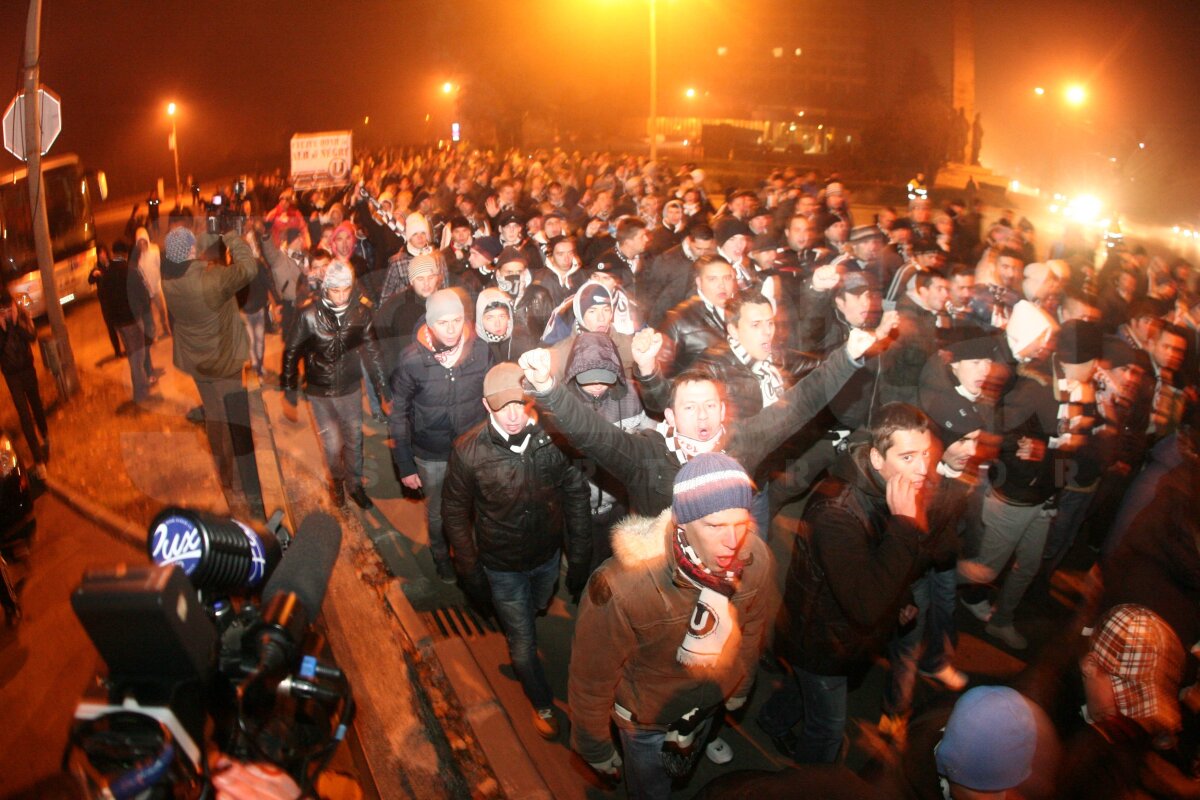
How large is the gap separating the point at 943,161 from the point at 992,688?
5274 cm

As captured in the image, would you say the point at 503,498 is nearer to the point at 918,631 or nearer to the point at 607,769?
the point at 607,769

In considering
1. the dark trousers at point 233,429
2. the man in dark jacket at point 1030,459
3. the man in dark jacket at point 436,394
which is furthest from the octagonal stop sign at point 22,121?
the man in dark jacket at point 1030,459

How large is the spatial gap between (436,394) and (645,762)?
2.86 meters

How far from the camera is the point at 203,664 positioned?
1.52 metres

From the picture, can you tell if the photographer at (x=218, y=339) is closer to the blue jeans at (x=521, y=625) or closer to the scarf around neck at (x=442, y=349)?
the scarf around neck at (x=442, y=349)

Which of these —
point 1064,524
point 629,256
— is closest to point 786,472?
point 1064,524

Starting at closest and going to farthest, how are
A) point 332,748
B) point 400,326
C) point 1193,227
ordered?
point 332,748 < point 400,326 < point 1193,227

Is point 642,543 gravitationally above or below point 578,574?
above

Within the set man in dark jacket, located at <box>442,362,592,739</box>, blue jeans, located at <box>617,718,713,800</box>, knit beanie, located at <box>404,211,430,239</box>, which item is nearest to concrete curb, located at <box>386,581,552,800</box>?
man in dark jacket, located at <box>442,362,592,739</box>

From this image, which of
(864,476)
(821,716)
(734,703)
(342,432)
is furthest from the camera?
(342,432)

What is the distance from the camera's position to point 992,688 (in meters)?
2.41

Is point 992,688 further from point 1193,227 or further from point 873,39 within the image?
point 873,39

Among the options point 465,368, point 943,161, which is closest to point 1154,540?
point 465,368

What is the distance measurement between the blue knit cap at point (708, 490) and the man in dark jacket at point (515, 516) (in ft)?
4.11
